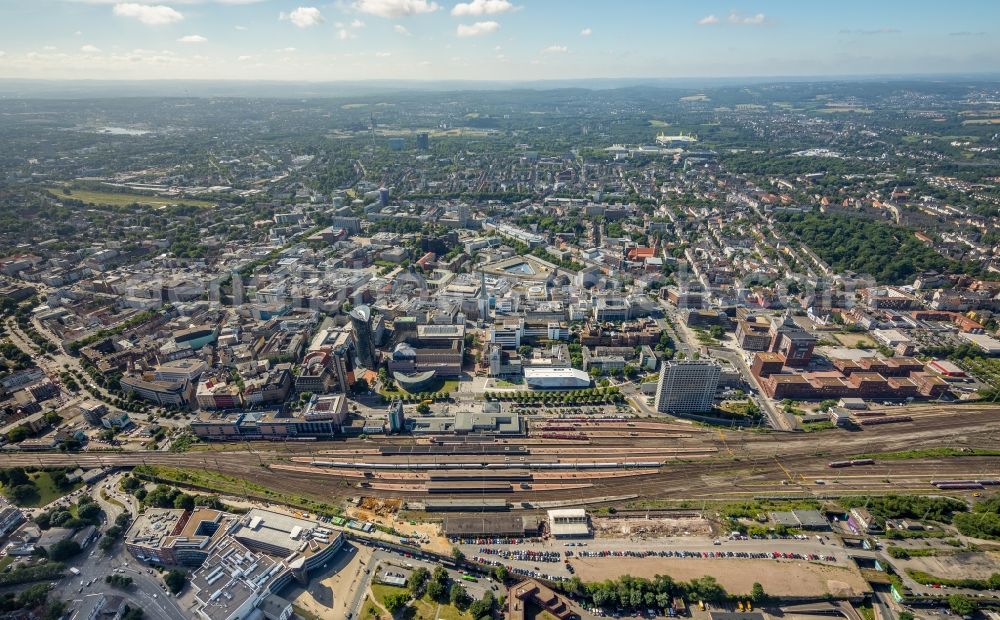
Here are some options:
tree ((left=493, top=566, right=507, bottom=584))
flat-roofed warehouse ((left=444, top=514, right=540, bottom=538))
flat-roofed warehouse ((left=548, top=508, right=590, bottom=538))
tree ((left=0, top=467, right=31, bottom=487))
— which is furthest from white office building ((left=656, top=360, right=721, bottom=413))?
tree ((left=0, top=467, right=31, bottom=487))

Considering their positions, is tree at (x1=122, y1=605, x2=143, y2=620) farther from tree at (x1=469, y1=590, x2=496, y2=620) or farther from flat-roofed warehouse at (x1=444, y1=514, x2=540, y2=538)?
tree at (x1=469, y1=590, x2=496, y2=620)

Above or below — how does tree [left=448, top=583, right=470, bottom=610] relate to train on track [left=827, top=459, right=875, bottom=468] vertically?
above

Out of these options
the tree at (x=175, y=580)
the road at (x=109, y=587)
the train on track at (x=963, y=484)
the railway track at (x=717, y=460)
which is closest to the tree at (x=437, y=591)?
the railway track at (x=717, y=460)

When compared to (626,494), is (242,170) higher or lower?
higher

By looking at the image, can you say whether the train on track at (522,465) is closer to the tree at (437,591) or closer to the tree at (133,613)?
the tree at (437,591)

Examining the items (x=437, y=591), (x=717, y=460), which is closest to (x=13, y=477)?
(x=437, y=591)

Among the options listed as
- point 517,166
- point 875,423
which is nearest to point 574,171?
point 517,166

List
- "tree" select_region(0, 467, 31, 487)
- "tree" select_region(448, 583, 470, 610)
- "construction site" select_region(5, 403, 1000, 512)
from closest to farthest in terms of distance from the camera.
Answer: "tree" select_region(448, 583, 470, 610)
"construction site" select_region(5, 403, 1000, 512)
"tree" select_region(0, 467, 31, 487)

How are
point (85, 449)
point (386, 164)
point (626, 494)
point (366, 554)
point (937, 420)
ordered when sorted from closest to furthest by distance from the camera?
point (366, 554)
point (626, 494)
point (85, 449)
point (937, 420)
point (386, 164)

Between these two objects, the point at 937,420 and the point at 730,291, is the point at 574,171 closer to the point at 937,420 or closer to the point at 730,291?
the point at 730,291
